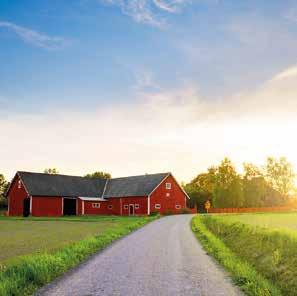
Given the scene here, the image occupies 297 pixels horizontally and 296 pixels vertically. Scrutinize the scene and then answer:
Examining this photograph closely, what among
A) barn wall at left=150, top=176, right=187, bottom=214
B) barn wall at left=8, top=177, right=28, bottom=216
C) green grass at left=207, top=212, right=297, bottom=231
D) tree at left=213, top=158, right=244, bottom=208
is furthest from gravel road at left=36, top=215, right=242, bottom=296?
tree at left=213, top=158, right=244, bottom=208

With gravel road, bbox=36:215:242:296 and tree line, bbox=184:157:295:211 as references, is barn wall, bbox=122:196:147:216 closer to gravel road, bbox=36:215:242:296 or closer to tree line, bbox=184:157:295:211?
tree line, bbox=184:157:295:211

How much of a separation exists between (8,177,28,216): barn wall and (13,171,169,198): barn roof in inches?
82.9

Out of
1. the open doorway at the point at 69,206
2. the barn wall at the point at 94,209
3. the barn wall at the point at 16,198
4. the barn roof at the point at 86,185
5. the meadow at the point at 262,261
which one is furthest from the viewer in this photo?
the barn wall at the point at 94,209

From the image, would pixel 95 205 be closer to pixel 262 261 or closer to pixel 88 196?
pixel 88 196

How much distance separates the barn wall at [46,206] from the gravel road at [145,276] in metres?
51.5

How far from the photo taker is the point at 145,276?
1091 cm

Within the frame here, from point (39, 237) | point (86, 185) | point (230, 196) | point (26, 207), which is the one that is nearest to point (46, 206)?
point (26, 207)

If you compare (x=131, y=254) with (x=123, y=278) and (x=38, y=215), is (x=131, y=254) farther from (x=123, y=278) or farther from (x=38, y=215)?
(x=38, y=215)

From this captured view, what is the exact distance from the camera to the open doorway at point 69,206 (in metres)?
69.2

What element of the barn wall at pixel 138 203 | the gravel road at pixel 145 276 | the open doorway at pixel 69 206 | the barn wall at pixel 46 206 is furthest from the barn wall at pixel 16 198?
the gravel road at pixel 145 276


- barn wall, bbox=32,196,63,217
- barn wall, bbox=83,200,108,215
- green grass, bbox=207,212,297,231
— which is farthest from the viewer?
barn wall, bbox=83,200,108,215

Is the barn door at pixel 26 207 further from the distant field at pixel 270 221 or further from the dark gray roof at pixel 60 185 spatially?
the distant field at pixel 270 221

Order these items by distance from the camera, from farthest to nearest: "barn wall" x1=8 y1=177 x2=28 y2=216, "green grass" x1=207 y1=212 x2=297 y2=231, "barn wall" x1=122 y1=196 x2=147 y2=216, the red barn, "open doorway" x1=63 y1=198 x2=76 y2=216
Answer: "open doorway" x1=63 y1=198 x2=76 y2=216 < "barn wall" x1=122 y1=196 x2=147 y2=216 < "barn wall" x1=8 y1=177 x2=28 y2=216 < the red barn < "green grass" x1=207 y1=212 x2=297 y2=231

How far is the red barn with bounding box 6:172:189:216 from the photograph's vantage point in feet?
218
